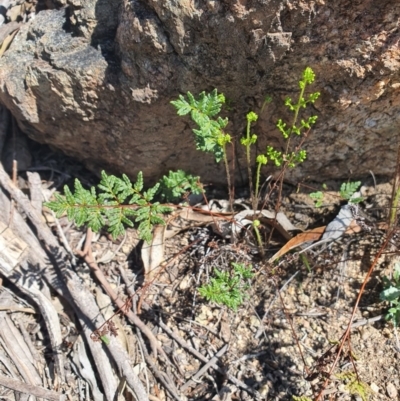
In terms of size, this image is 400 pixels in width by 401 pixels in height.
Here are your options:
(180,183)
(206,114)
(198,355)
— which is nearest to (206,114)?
(206,114)

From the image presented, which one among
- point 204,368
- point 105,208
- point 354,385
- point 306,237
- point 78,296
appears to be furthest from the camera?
point 306,237

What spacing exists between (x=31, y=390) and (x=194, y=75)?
2.03 m

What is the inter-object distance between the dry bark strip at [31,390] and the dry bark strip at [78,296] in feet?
0.92

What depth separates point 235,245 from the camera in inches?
125

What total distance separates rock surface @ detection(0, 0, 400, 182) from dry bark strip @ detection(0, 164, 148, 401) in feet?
1.56

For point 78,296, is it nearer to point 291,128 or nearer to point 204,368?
point 204,368

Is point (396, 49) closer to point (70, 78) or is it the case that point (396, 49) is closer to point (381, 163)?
point (381, 163)

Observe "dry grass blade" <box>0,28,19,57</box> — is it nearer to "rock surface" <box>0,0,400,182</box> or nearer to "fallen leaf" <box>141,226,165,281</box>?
"rock surface" <box>0,0,400,182</box>

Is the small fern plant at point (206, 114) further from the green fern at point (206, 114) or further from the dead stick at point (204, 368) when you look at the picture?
the dead stick at point (204, 368)

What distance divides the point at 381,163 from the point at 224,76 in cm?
127

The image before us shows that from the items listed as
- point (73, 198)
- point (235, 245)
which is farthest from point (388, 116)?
point (73, 198)

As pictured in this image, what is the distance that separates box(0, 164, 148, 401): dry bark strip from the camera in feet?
9.47

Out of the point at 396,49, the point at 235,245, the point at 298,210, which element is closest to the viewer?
the point at 396,49

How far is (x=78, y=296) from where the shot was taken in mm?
3090
